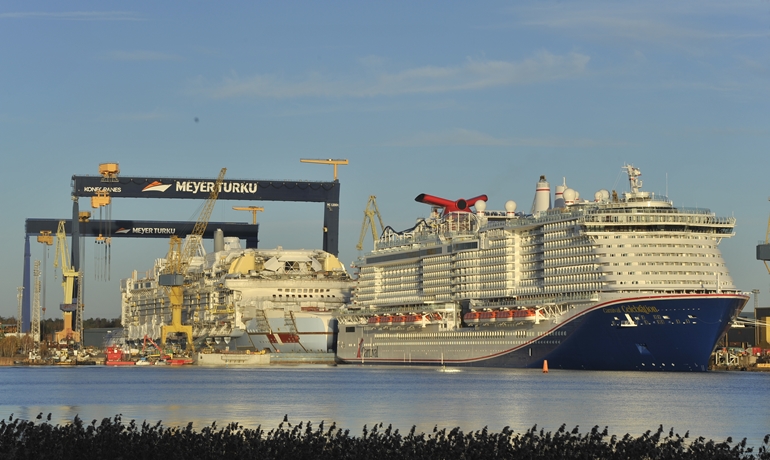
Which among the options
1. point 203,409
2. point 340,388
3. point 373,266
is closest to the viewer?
point 203,409

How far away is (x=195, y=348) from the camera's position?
13088 centimetres

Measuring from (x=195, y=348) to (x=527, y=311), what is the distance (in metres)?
51.8

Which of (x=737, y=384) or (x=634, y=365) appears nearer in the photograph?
(x=737, y=384)

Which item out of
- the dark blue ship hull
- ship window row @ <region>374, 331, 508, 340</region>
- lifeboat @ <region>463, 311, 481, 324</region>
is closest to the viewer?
the dark blue ship hull

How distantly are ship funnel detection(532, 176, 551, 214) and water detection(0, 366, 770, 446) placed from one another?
63.3 ft

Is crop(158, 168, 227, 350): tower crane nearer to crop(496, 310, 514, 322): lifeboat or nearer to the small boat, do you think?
the small boat

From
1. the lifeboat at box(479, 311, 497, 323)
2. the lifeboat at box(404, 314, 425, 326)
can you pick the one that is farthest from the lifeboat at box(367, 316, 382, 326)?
the lifeboat at box(479, 311, 497, 323)

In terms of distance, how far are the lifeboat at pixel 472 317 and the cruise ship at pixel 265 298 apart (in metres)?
26.0

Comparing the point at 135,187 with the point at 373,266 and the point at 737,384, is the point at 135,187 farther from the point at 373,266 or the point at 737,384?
the point at 737,384

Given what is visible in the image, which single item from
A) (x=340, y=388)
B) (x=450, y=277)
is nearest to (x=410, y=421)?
(x=340, y=388)

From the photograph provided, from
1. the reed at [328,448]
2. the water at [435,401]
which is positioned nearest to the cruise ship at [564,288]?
the water at [435,401]

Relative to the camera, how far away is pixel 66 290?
139 meters

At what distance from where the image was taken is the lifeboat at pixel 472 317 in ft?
313

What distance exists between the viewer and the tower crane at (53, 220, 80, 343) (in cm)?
13725
